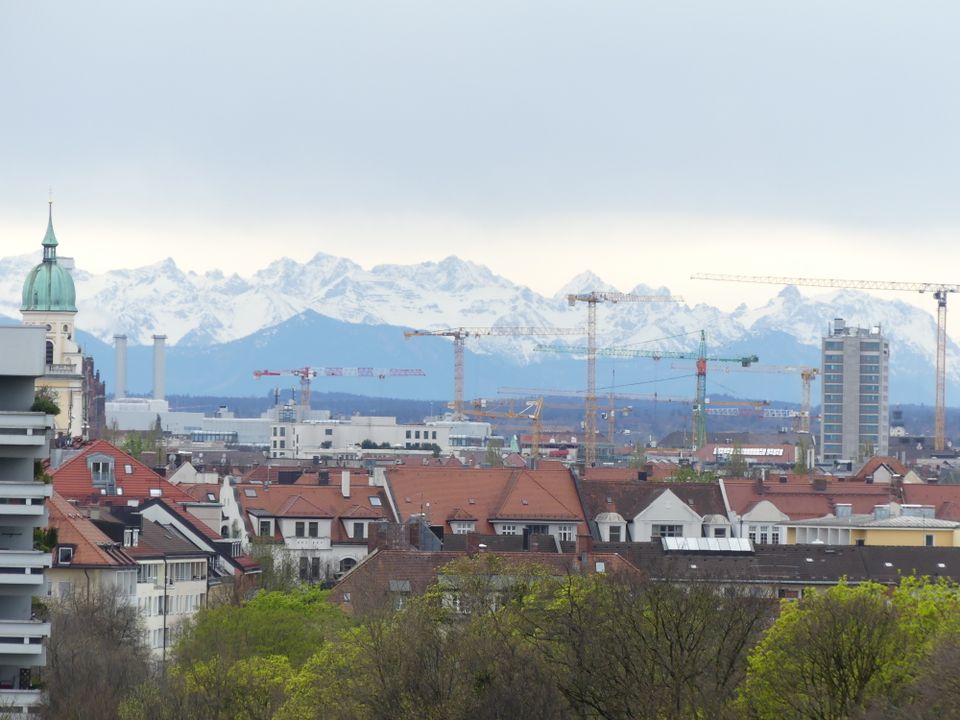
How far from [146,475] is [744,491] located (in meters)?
35.7

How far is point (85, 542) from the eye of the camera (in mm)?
85125

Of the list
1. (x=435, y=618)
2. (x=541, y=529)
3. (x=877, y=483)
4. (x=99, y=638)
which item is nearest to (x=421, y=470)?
(x=541, y=529)

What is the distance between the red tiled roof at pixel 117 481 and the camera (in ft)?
345

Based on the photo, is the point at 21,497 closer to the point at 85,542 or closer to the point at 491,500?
the point at 85,542

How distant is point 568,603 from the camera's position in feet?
189

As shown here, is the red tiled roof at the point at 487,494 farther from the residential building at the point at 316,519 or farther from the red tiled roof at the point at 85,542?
the red tiled roof at the point at 85,542

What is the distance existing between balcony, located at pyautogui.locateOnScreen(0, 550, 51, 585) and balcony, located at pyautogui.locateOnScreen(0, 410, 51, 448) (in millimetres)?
2246

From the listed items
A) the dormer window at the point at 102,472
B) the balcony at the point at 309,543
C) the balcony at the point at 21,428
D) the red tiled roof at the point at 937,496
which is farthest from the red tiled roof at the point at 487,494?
the balcony at the point at 21,428

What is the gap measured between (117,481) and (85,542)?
22.8 m

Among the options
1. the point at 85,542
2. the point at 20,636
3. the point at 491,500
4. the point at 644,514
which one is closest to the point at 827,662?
the point at 20,636

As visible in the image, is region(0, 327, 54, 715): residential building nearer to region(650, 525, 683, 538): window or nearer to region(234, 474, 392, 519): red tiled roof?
region(234, 474, 392, 519): red tiled roof

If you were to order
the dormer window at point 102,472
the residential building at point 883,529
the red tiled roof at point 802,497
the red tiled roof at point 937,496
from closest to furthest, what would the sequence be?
the dormer window at point 102,472, the residential building at point 883,529, the red tiled roof at point 802,497, the red tiled roof at point 937,496

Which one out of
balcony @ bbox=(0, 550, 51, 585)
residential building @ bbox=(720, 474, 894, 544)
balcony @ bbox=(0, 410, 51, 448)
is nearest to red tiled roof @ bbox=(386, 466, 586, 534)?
residential building @ bbox=(720, 474, 894, 544)

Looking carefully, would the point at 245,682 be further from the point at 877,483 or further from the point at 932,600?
the point at 877,483
